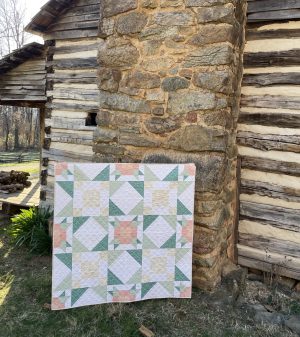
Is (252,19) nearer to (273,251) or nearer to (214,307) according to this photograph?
(273,251)

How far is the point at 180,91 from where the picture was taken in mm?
3188

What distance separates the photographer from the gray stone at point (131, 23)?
327cm

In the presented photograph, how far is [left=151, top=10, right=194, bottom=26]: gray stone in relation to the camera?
10.2 ft

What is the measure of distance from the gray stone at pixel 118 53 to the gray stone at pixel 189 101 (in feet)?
Answer: 1.94

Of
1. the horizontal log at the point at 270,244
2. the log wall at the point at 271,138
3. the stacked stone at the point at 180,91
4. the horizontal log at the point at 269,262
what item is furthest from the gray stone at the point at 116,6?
the horizontal log at the point at 269,262

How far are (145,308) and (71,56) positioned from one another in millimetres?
5102

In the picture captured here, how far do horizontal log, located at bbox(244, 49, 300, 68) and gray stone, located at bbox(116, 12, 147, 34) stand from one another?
1.33m

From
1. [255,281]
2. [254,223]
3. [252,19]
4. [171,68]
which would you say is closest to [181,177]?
[171,68]

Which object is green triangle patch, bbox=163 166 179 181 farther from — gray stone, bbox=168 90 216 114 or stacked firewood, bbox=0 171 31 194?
stacked firewood, bbox=0 171 31 194

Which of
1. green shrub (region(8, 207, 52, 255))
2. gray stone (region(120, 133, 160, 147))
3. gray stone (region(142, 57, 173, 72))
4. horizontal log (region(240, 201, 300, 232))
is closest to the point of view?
gray stone (region(142, 57, 173, 72))

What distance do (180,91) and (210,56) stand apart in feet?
1.40

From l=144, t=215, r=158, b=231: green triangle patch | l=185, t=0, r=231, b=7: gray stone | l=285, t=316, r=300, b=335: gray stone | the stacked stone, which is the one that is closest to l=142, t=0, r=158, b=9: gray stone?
the stacked stone

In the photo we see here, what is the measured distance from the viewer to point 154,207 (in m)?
3.00

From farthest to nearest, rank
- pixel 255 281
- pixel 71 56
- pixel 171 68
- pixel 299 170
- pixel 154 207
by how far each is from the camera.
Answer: pixel 71 56
pixel 255 281
pixel 299 170
pixel 171 68
pixel 154 207
